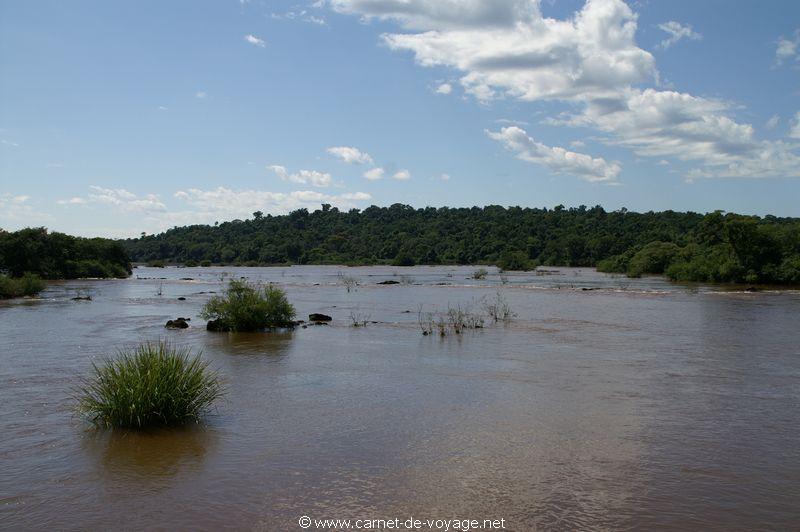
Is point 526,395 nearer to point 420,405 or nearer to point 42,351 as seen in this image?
point 420,405

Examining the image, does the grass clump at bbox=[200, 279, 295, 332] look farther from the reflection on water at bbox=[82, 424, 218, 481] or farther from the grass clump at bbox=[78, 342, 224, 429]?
the reflection on water at bbox=[82, 424, 218, 481]

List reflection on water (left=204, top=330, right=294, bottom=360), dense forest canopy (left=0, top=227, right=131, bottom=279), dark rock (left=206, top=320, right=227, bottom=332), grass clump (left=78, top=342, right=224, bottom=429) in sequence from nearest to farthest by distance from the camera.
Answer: grass clump (left=78, top=342, right=224, bottom=429) < reflection on water (left=204, top=330, right=294, bottom=360) < dark rock (left=206, top=320, right=227, bottom=332) < dense forest canopy (left=0, top=227, right=131, bottom=279)

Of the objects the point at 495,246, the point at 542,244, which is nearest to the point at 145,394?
the point at 542,244

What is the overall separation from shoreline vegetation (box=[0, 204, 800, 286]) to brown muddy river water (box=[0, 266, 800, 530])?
4088cm

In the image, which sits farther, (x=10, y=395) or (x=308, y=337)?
(x=308, y=337)

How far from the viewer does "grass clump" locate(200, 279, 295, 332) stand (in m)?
28.7

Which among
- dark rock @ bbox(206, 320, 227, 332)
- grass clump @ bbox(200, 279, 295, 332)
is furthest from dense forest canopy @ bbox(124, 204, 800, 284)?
dark rock @ bbox(206, 320, 227, 332)

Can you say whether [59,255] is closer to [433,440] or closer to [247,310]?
[247,310]

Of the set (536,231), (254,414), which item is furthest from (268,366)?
(536,231)

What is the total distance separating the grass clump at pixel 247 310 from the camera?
94.0 ft

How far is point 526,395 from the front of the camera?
52.3 ft

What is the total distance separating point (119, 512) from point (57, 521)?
2.47ft

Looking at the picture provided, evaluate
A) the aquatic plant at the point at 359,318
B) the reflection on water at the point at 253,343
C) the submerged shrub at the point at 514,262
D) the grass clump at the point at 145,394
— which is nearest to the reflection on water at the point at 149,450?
the grass clump at the point at 145,394

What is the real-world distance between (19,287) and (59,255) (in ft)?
99.9
